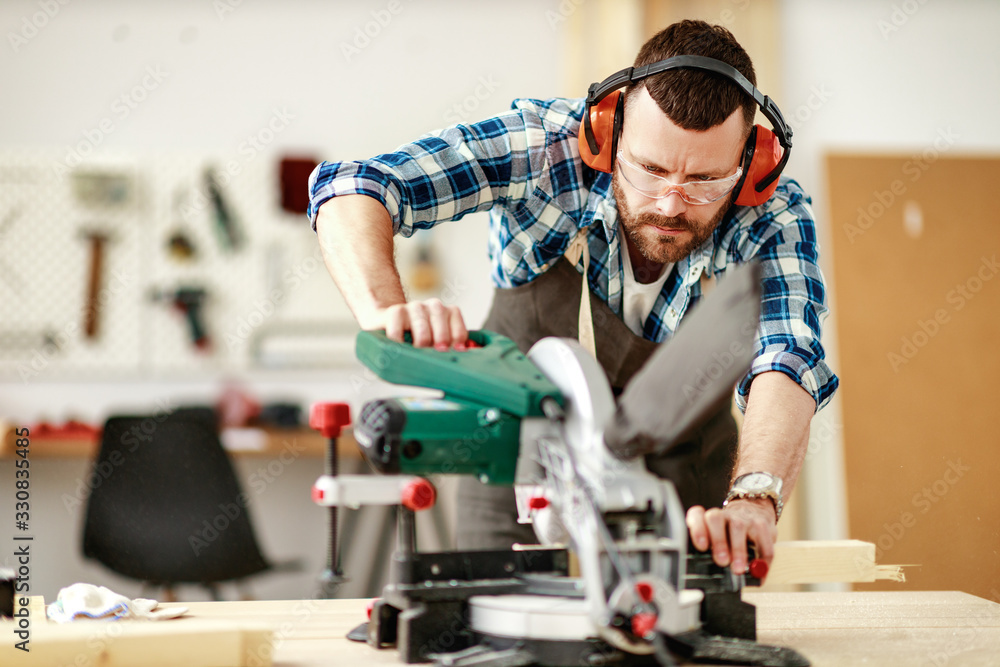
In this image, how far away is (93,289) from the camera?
3.43 meters

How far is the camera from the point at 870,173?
135 inches

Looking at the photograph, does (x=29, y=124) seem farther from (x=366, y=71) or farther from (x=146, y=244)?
(x=366, y=71)

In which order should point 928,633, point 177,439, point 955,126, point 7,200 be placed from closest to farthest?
1. point 928,633
2. point 177,439
3. point 7,200
4. point 955,126

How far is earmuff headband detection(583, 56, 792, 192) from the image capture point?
122 centimetres

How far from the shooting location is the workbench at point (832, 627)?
100 centimetres

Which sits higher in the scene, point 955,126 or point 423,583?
point 955,126

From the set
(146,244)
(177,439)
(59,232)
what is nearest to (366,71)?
(146,244)

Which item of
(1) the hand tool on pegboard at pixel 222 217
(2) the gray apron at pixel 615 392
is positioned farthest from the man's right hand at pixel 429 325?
(1) the hand tool on pegboard at pixel 222 217

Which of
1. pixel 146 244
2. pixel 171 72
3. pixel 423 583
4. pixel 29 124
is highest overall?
pixel 171 72

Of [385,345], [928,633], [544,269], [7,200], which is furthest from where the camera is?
[7,200]

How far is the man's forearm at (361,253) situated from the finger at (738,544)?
1.64 feet

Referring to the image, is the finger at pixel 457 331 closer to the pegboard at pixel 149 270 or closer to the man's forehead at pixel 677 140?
the man's forehead at pixel 677 140

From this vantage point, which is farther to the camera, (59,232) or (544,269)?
(59,232)

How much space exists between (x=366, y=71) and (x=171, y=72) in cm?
82
